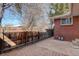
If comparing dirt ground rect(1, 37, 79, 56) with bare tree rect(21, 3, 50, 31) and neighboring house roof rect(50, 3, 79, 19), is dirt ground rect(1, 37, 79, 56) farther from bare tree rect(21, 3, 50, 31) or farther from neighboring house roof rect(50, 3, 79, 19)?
neighboring house roof rect(50, 3, 79, 19)

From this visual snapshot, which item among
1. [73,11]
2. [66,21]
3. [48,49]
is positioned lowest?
[48,49]

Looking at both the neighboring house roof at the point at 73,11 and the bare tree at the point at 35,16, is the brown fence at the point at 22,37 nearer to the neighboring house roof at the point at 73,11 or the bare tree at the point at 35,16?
the bare tree at the point at 35,16

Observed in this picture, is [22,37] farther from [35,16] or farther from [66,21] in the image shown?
[66,21]

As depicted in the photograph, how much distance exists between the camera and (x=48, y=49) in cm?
216

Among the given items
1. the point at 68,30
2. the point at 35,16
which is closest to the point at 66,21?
the point at 68,30

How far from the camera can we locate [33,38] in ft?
7.14

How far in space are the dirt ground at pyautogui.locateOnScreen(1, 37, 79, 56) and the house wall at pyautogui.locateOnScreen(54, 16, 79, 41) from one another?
0.09 m

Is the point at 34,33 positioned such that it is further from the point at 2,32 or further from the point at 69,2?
the point at 69,2

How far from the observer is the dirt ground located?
213 centimetres

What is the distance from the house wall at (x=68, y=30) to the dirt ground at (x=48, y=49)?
0.30 feet

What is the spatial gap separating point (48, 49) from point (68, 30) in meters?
0.40

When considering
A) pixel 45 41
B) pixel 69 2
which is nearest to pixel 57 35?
pixel 45 41

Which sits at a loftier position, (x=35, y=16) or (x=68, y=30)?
(x=35, y=16)

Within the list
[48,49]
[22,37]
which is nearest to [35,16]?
[22,37]
